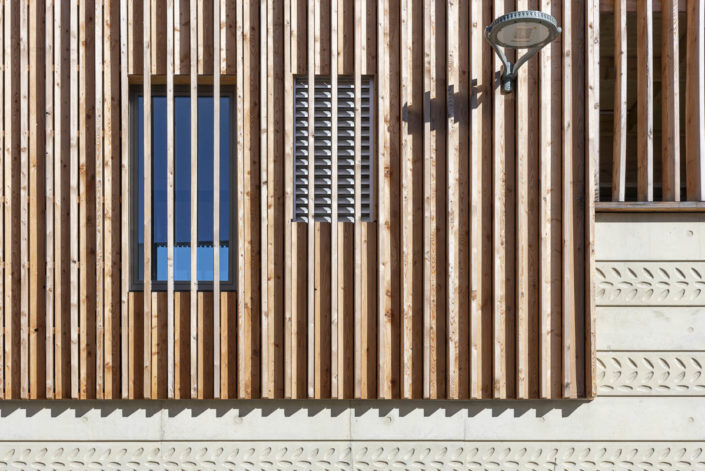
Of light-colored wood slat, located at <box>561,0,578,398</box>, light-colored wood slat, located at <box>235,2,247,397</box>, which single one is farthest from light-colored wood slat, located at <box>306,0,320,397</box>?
light-colored wood slat, located at <box>561,0,578,398</box>

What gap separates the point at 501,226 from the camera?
4324 mm

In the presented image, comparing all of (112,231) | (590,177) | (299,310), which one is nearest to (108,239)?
(112,231)

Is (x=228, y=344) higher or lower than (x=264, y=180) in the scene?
lower

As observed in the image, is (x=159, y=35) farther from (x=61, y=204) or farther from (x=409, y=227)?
(x=409, y=227)

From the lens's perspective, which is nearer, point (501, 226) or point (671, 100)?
point (501, 226)

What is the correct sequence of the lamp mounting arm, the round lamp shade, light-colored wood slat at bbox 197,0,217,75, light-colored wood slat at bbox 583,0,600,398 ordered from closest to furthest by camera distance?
the round lamp shade, the lamp mounting arm, light-colored wood slat at bbox 583,0,600,398, light-colored wood slat at bbox 197,0,217,75

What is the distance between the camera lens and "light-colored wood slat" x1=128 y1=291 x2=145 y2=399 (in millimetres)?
4293

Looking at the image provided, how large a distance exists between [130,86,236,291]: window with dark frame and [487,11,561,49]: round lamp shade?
6.63ft

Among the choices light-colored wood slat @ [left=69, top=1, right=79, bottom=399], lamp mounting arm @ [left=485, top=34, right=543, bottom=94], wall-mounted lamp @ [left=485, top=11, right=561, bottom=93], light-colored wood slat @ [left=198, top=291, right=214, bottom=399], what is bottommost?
light-colored wood slat @ [left=198, top=291, right=214, bottom=399]

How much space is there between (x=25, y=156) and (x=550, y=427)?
4415 millimetres

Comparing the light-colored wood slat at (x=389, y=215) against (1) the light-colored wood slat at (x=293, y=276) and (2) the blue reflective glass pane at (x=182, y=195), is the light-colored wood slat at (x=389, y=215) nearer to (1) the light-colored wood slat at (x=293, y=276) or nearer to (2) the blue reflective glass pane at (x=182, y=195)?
(1) the light-colored wood slat at (x=293, y=276)

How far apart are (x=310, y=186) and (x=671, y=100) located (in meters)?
2.86

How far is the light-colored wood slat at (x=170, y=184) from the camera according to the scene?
426 centimetres

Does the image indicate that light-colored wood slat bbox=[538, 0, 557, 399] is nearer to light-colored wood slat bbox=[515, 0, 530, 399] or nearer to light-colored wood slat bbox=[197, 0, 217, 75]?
light-colored wood slat bbox=[515, 0, 530, 399]
